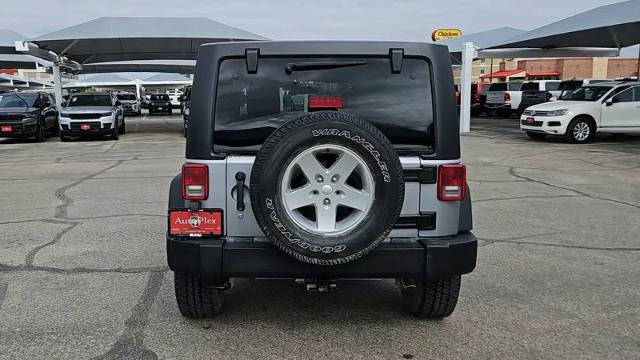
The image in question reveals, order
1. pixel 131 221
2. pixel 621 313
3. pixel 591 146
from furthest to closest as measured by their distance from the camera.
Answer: pixel 591 146 → pixel 131 221 → pixel 621 313

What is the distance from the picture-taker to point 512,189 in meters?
9.45

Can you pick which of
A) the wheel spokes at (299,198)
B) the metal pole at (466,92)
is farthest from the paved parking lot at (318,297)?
the metal pole at (466,92)

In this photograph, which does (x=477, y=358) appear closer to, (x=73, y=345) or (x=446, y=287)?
(x=446, y=287)

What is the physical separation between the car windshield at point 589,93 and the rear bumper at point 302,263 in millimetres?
15619

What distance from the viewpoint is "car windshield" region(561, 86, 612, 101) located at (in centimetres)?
1717

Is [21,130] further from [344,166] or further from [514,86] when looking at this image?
[514,86]

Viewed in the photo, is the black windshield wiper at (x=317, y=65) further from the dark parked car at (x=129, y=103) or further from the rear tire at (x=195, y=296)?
the dark parked car at (x=129, y=103)

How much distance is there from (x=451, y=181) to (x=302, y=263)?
1029 mm

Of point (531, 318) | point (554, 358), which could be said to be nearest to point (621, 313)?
point (531, 318)

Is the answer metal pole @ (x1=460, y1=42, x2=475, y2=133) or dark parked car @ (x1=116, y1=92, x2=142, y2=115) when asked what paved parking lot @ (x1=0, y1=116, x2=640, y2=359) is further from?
dark parked car @ (x1=116, y1=92, x2=142, y2=115)

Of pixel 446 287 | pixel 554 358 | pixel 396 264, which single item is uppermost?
pixel 396 264

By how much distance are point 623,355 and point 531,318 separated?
2.27 ft

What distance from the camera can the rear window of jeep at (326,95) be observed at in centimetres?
358

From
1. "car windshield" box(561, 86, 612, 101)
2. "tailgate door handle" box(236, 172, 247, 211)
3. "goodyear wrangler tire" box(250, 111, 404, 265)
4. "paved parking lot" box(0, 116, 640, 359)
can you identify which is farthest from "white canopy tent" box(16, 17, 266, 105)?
"goodyear wrangler tire" box(250, 111, 404, 265)
